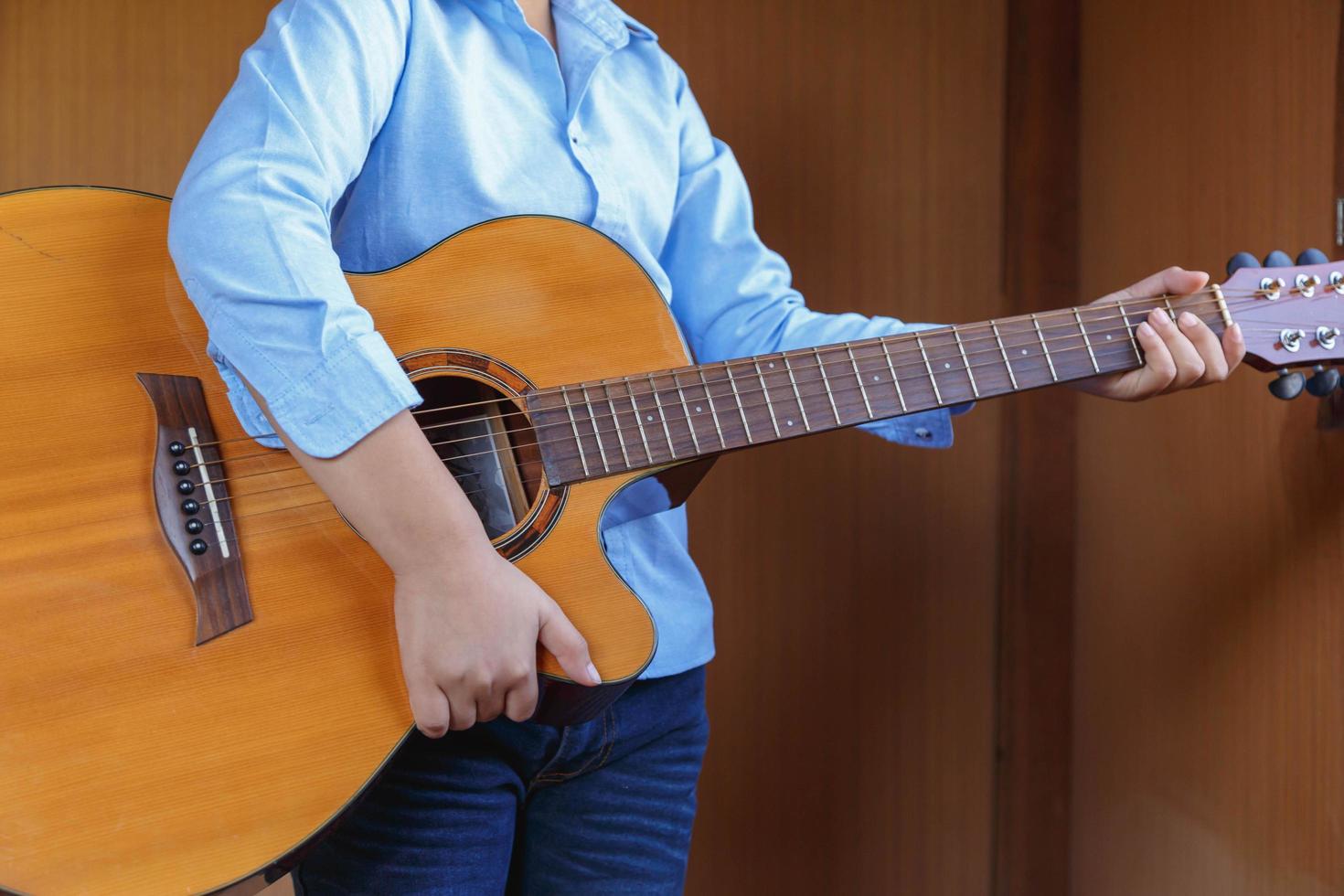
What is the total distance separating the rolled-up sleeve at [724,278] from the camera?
1.02m

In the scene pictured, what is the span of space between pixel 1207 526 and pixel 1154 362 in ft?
1.42

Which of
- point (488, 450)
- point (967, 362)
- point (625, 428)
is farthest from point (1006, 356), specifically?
point (488, 450)

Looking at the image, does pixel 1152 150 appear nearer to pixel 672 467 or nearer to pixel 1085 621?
pixel 1085 621

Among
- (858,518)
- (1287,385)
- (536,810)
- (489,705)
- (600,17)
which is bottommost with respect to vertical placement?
(858,518)

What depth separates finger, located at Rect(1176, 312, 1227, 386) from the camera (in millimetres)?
899

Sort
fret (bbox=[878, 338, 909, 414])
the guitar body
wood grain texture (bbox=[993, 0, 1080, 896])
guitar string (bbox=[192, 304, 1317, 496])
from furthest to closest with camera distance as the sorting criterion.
A: 1. wood grain texture (bbox=[993, 0, 1080, 896])
2. fret (bbox=[878, 338, 909, 414])
3. guitar string (bbox=[192, 304, 1317, 496])
4. the guitar body

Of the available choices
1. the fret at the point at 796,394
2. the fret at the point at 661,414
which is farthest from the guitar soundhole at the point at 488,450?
the fret at the point at 796,394

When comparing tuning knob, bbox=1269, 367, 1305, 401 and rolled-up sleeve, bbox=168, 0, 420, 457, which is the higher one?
rolled-up sleeve, bbox=168, 0, 420, 457

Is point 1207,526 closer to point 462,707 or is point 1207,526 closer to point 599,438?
point 599,438

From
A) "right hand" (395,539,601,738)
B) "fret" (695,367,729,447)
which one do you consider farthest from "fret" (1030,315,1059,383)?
"right hand" (395,539,601,738)

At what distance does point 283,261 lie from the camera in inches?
25.8

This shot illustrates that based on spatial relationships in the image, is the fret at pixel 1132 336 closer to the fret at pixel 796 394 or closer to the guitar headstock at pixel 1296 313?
the guitar headstock at pixel 1296 313

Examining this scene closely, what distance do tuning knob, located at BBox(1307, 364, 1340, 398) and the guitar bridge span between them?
0.96m

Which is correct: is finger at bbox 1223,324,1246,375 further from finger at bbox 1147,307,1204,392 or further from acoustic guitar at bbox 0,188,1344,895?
acoustic guitar at bbox 0,188,1344,895
